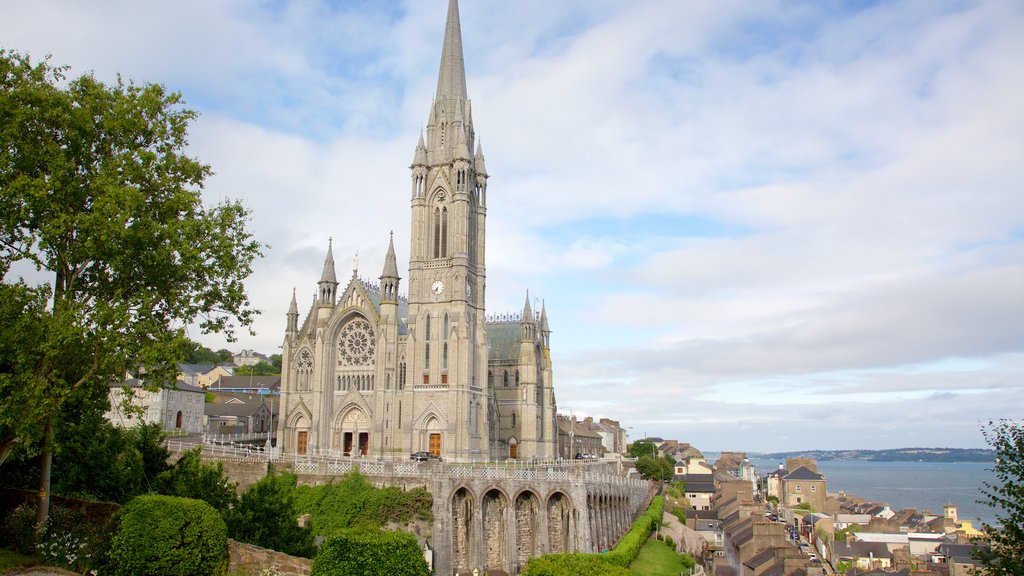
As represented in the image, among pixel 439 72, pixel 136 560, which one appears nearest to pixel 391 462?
pixel 136 560

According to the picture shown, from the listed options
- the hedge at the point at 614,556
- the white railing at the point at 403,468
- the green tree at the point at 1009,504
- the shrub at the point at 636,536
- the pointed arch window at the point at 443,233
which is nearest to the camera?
the green tree at the point at 1009,504

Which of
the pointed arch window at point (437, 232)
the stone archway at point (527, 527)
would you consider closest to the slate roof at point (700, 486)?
the pointed arch window at point (437, 232)

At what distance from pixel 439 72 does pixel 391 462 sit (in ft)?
131

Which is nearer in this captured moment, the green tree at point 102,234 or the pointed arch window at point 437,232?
the green tree at point 102,234

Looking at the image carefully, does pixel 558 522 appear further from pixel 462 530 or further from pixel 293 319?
pixel 293 319

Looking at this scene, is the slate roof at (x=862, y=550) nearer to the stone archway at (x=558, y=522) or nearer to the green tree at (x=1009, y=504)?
the stone archway at (x=558, y=522)

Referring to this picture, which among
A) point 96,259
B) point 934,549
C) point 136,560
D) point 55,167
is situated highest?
point 55,167

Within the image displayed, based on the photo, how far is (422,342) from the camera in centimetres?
6562

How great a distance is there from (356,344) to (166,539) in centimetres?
4741

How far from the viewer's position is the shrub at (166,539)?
20938mm

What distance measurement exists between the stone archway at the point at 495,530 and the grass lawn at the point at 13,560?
28.3 meters

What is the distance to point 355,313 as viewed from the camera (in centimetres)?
6825

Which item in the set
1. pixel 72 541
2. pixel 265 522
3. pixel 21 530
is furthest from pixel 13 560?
pixel 265 522

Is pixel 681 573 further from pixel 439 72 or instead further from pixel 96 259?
pixel 439 72
